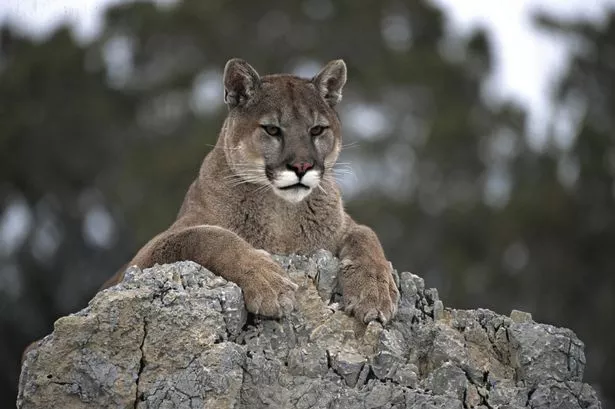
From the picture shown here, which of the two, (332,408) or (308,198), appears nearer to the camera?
(332,408)

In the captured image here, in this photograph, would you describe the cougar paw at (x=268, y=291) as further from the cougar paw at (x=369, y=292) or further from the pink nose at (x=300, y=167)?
the pink nose at (x=300, y=167)

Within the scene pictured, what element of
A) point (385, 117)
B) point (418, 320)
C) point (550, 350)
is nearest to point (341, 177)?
point (418, 320)

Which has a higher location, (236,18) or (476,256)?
(236,18)

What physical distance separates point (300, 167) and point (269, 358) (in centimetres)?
195

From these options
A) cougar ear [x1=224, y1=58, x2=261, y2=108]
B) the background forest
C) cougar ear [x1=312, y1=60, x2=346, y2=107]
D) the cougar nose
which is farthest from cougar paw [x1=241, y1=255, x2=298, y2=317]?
the background forest

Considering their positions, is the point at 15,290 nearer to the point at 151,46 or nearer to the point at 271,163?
the point at 151,46

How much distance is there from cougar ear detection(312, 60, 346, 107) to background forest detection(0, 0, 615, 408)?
603 inches

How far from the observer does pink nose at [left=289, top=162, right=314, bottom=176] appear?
348 inches

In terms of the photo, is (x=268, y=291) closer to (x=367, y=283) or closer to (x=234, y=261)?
(x=234, y=261)

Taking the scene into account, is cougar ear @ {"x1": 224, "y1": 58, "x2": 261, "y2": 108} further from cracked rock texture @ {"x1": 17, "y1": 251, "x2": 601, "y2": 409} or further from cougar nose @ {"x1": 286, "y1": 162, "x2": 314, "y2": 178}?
cracked rock texture @ {"x1": 17, "y1": 251, "x2": 601, "y2": 409}

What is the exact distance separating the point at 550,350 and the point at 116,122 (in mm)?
23917

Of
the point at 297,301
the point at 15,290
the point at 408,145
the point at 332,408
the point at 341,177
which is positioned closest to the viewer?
the point at 332,408

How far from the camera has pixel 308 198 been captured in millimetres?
9336

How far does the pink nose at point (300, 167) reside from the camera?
884 cm
